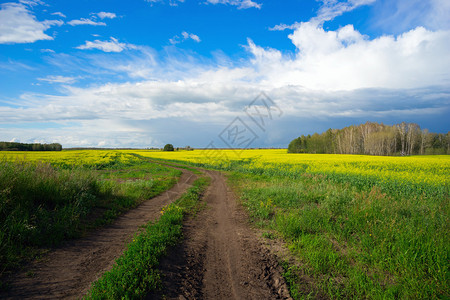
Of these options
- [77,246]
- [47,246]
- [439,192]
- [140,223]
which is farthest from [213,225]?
[439,192]

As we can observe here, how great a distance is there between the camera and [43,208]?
6309 millimetres

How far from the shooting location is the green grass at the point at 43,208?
181 inches

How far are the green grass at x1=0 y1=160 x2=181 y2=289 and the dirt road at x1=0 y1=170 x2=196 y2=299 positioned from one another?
37cm

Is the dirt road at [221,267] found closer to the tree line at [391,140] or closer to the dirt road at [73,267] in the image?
the dirt road at [73,267]

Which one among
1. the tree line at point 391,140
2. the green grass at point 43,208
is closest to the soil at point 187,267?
the green grass at point 43,208

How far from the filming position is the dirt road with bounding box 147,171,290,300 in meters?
3.70

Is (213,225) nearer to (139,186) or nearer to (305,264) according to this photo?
(305,264)

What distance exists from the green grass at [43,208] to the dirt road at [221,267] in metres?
2.96

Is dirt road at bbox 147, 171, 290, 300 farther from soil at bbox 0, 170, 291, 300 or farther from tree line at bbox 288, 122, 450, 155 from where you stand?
tree line at bbox 288, 122, 450, 155

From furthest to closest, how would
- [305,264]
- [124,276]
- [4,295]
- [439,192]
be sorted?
[439,192] → [305,264] → [124,276] → [4,295]

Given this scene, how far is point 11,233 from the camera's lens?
4.74 meters

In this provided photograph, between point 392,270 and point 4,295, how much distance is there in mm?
6961

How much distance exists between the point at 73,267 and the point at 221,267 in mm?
3087

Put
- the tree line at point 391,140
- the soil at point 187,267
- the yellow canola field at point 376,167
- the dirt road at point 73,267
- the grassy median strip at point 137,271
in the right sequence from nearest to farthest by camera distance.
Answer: the grassy median strip at point 137,271 → the dirt road at point 73,267 → the soil at point 187,267 → the yellow canola field at point 376,167 → the tree line at point 391,140
